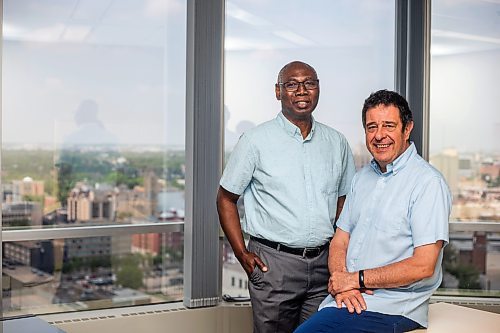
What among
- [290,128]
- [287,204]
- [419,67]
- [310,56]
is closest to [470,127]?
[419,67]

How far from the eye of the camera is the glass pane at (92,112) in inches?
142

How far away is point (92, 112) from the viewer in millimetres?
3787

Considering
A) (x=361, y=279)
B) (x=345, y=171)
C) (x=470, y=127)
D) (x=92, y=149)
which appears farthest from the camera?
(x=470, y=127)

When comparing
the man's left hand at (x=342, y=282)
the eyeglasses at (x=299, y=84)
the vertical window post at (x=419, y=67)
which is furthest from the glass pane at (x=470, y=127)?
the man's left hand at (x=342, y=282)

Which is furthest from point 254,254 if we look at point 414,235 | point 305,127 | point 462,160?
point 462,160

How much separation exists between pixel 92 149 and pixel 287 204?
50.8 inches

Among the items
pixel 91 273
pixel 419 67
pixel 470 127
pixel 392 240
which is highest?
pixel 419 67

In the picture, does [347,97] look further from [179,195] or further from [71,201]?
[71,201]

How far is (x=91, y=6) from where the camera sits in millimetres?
3762

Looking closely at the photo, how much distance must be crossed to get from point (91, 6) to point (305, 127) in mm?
1439

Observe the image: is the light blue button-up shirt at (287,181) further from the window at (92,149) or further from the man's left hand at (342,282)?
the window at (92,149)

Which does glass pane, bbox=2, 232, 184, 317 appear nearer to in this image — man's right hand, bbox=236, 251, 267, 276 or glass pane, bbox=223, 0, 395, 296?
glass pane, bbox=223, 0, 395, 296

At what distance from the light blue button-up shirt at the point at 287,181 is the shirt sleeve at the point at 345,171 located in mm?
54

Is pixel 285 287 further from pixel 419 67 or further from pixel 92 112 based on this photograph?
pixel 419 67
